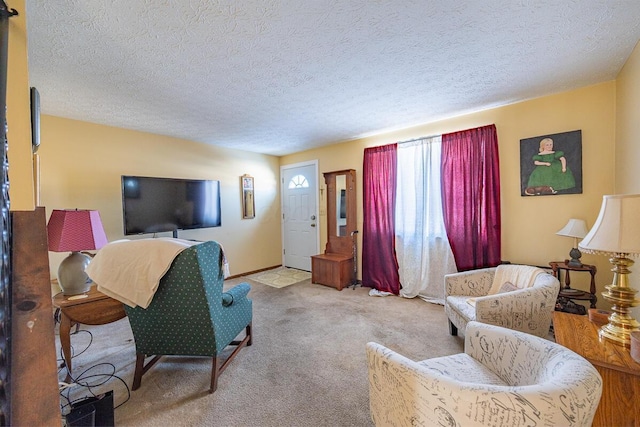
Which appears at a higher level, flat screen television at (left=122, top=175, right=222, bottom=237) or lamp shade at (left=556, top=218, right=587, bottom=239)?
flat screen television at (left=122, top=175, right=222, bottom=237)

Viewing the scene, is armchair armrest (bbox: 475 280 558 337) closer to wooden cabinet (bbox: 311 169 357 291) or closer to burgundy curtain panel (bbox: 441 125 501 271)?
burgundy curtain panel (bbox: 441 125 501 271)

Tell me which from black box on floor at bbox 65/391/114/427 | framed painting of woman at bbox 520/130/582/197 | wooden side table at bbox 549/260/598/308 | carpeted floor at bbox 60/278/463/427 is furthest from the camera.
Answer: framed painting of woman at bbox 520/130/582/197

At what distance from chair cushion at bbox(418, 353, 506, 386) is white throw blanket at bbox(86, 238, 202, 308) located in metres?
1.60

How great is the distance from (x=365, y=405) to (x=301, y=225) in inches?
143

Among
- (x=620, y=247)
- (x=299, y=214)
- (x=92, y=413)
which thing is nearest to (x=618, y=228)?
(x=620, y=247)

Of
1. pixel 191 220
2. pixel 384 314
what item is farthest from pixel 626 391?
pixel 191 220

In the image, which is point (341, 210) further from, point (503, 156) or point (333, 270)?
point (503, 156)

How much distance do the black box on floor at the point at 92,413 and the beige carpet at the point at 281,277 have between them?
281 centimetres

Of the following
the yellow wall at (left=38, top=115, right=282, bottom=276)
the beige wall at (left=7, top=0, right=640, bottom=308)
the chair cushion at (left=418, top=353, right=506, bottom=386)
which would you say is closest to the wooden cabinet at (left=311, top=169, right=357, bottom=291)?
the beige wall at (left=7, top=0, right=640, bottom=308)

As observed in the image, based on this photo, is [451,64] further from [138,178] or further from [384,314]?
[138,178]

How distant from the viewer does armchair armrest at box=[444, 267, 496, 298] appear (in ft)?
8.24

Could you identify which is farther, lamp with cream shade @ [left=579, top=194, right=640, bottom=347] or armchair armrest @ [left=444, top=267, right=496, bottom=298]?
armchair armrest @ [left=444, top=267, right=496, bottom=298]

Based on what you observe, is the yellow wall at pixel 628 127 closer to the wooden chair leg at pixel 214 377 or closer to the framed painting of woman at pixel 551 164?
the framed painting of woman at pixel 551 164

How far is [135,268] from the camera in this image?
1633 mm
